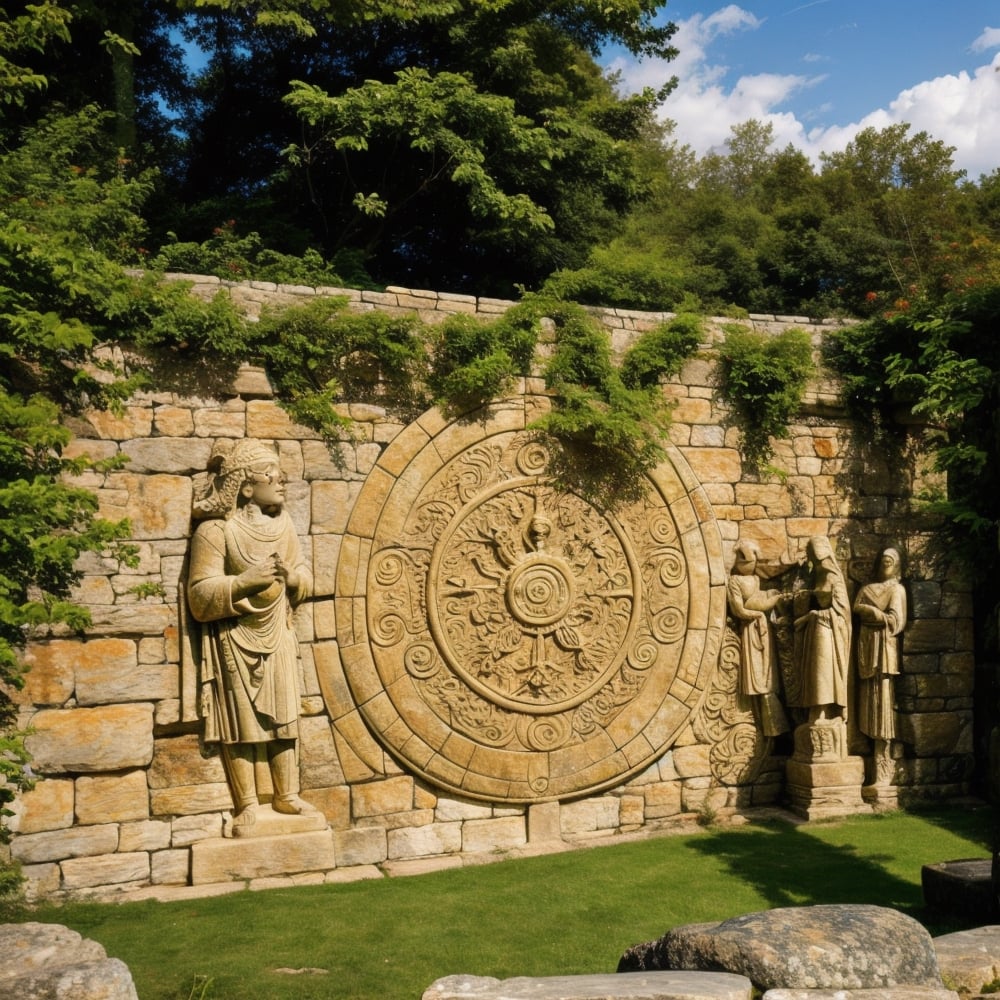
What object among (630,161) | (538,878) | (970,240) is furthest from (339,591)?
(970,240)

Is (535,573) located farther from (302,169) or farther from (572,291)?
(302,169)

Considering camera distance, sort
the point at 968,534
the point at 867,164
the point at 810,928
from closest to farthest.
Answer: the point at 810,928
the point at 968,534
the point at 867,164

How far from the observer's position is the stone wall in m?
6.04

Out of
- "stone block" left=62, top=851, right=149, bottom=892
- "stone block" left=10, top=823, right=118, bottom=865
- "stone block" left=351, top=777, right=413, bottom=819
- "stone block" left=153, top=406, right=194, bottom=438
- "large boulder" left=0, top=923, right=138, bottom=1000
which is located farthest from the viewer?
"stone block" left=351, top=777, right=413, bottom=819

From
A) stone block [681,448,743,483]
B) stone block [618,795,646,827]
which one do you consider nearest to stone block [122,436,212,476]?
stone block [681,448,743,483]

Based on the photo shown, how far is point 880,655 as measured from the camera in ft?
27.0

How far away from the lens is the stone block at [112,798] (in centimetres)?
602

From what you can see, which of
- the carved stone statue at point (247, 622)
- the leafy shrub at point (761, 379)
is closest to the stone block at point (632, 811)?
the carved stone statue at point (247, 622)

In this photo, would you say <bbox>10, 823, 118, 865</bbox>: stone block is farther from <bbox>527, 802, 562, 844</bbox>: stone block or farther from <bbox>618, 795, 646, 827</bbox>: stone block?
<bbox>618, 795, 646, 827</bbox>: stone block

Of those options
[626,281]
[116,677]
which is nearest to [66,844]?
[116,677]

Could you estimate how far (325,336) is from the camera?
6.80m

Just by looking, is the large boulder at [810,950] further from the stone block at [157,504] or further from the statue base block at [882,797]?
the statue base block at [882,797]

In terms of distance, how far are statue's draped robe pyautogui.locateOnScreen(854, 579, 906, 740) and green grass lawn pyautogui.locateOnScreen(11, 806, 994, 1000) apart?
34.0 inches

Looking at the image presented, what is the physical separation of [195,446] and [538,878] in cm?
360
